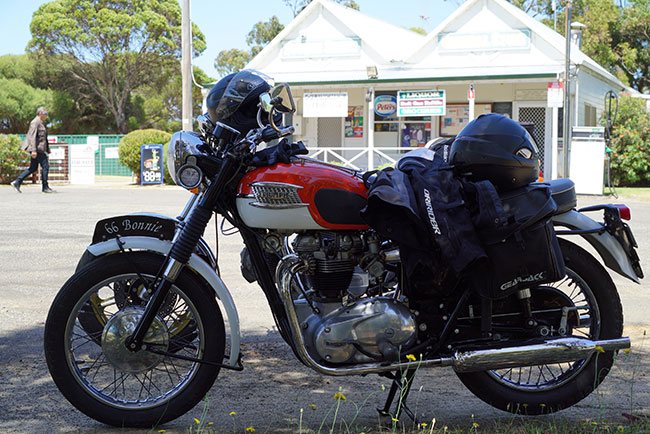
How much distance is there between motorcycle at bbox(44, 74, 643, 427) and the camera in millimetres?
3375

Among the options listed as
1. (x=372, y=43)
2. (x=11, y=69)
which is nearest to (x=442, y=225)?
(x=372, y=43)

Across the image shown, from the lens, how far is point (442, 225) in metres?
3.25

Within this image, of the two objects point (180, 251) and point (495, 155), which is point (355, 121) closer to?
point (495, 155)

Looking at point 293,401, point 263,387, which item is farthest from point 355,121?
point 293,401

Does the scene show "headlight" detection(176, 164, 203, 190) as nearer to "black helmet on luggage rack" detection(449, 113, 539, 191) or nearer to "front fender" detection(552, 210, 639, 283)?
"black helmet on luggage rack" detection(449, 113, 539, 191)

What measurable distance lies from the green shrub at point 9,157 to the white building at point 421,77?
27.7ft

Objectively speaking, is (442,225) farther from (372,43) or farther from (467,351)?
(372,43)

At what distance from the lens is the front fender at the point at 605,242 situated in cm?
368

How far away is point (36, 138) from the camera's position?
1845 centimetres

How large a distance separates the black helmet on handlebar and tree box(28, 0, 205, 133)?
47.5 metres

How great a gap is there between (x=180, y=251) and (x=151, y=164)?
20.8m

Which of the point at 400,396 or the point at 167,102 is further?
the point at 167,102

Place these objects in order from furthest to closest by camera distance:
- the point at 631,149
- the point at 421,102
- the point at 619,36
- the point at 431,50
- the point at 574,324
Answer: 1. the point at 619,36
2. the point at 431,50
3. the point at 421,102
4. the point at 631,149
5. the point at 574,324

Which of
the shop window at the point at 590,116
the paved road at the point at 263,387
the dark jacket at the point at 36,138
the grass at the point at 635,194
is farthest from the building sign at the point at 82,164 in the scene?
the paved road at the point at 263,387
